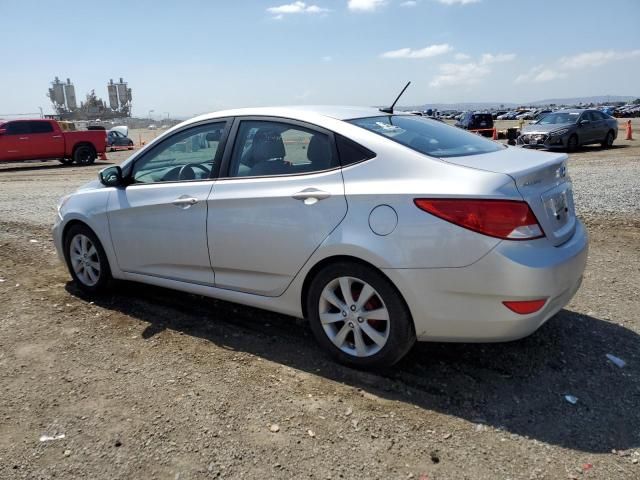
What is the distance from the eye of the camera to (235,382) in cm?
336

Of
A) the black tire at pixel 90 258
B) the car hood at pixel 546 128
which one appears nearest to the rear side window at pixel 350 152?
the black tire at pixel 90 258

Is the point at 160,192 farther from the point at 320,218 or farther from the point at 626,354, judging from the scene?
the point at 626,354

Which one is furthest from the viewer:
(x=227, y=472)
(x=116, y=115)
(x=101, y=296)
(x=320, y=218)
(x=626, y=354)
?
(x=116, y=115)

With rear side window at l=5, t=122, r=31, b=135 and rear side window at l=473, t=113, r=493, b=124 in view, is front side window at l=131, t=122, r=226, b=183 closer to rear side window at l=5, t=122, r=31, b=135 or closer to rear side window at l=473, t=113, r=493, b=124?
rear side window at l=5, t=122, r=31, b=135

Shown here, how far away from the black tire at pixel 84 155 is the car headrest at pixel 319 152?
20454mm

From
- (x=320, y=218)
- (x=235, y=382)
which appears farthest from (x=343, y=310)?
(x=235, y=382)

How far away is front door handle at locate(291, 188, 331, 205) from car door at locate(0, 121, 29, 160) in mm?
20434

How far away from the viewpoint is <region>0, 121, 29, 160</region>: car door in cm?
2006

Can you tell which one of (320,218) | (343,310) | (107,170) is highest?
(107,170)

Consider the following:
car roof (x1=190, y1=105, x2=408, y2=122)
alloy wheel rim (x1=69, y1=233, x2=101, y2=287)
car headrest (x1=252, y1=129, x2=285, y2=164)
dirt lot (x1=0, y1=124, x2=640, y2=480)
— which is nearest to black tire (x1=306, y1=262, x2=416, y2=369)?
dirt lot (x1=0, y1=124, x2=640, y2=480)

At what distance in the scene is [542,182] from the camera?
315 centimetres

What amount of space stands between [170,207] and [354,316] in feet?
5.59

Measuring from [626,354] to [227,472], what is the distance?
2.72 m

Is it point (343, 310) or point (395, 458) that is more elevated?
point (343, 310)
